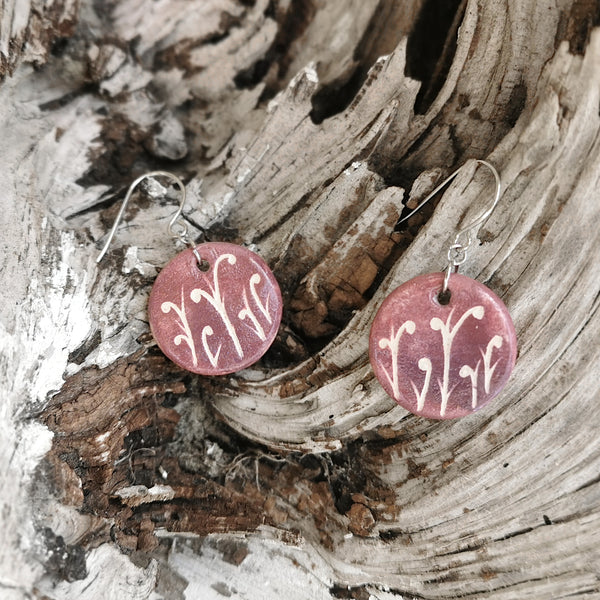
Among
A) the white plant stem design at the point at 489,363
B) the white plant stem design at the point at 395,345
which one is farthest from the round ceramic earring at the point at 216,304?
the white plant stem design at the point at 489,363

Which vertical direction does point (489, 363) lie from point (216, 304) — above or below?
above

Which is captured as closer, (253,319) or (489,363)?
(489,363)

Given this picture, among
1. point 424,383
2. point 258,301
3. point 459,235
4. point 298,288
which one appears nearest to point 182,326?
point 258,301

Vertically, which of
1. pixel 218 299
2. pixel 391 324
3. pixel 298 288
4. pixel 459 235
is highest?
pixel 459 235

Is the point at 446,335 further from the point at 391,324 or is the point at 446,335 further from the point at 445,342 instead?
the point at 391,324

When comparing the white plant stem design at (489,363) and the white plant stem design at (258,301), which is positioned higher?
the white plant stem design at (489,363)

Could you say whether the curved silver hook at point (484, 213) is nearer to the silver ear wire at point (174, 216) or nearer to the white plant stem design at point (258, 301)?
the white plant stem design at point (258, 301)

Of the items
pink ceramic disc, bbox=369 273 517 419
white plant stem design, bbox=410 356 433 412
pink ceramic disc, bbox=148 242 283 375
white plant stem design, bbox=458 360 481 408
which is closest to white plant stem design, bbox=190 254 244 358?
pink ceramic disc, bbox=148 242 283 375

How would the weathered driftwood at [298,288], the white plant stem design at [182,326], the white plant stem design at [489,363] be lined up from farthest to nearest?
the white plant stem design at [182,326], the white plant stem design at [489,363], the weathered driftwood at [298,288]
